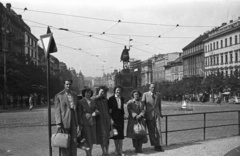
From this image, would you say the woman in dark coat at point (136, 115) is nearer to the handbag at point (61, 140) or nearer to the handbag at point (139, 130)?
the handbag at point (139, 130)

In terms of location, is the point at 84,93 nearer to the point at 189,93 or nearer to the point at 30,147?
the point at 30,147

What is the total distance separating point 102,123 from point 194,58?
8473 centimetres

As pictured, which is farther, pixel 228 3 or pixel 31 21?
pixel 31 21

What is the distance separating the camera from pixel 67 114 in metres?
6.45

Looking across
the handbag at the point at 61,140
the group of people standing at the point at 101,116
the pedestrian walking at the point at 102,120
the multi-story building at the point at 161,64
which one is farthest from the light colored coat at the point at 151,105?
the multi-story building at the point at 161,64

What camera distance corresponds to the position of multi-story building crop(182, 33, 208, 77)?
8034 centimetres

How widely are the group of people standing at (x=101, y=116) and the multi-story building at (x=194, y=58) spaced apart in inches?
2633

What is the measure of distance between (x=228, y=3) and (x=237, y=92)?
46.7 m

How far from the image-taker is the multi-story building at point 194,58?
8034 centimetres

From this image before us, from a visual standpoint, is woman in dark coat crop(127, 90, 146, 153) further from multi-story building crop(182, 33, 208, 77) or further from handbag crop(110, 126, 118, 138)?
multi-story building crop(182, 33, 208, 77)

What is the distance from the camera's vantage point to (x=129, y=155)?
767 centimetres

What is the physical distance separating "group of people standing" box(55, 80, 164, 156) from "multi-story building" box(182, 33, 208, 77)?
66890 millimetres

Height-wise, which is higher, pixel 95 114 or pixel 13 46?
pixel 13 46

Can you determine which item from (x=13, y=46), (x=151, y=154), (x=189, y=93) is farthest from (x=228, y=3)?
(x=189, y=93)
